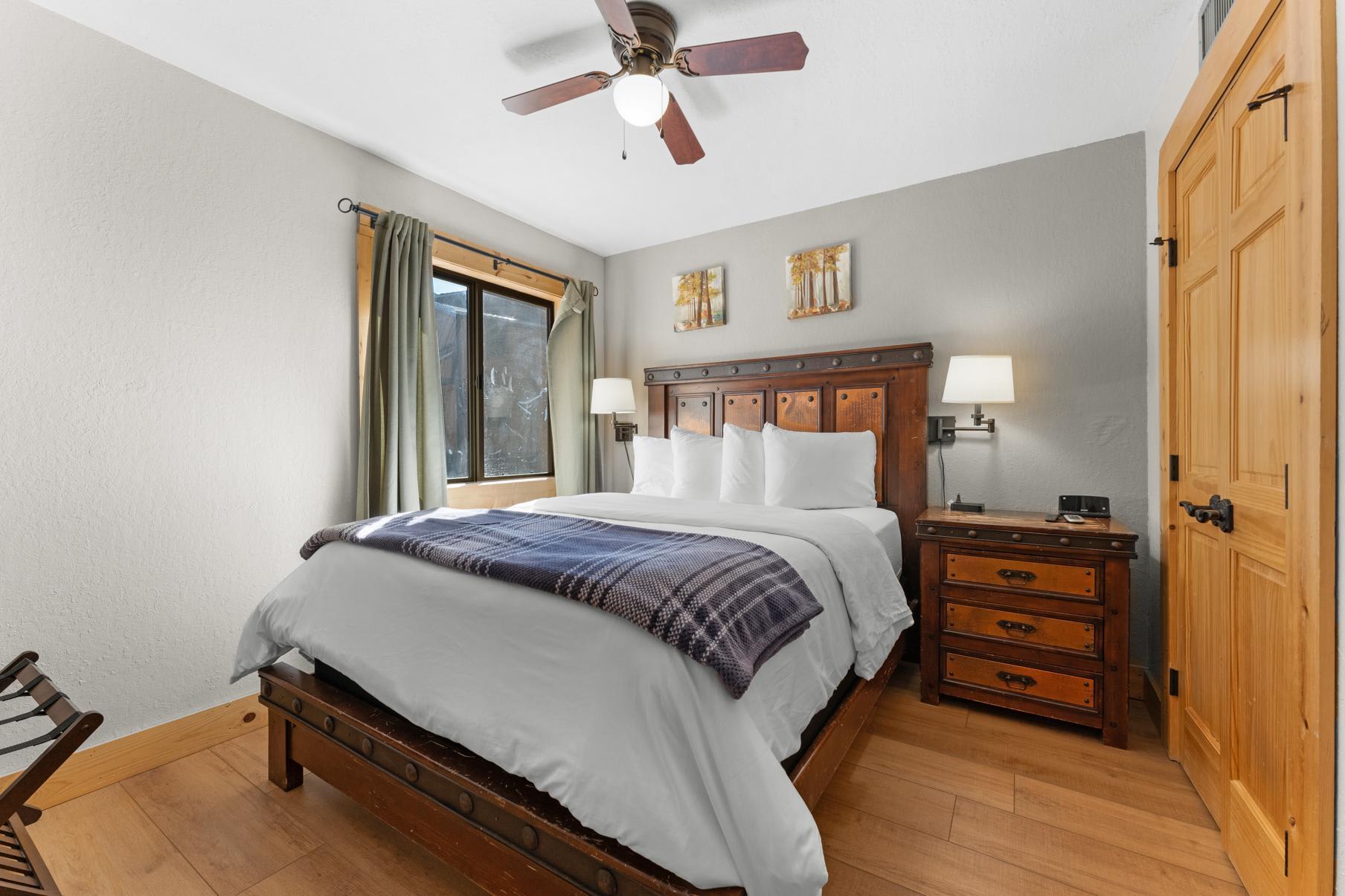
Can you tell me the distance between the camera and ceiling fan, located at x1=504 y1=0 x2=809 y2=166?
1.65 meters

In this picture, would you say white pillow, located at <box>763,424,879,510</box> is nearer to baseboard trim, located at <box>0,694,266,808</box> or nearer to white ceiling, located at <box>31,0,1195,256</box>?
white ceiling, located at <box>31,0,1195,256</box>

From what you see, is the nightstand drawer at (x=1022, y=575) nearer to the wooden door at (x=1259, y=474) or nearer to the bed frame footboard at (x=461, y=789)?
the wooden door at (x=1259, y=474)

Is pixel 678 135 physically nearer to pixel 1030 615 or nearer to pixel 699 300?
pixel 699 300

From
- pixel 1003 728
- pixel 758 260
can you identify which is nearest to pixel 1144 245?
pixel 758 260

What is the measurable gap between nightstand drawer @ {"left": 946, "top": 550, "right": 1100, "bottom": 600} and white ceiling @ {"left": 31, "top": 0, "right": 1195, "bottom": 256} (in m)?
1.90

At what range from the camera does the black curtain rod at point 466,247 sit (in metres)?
2.67

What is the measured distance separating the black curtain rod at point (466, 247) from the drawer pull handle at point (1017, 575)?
10.1 ft

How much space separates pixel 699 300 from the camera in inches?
151

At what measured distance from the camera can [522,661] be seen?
1305mm

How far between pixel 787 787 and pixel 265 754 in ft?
6.79

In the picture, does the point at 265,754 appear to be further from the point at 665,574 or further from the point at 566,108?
the point at 566,108

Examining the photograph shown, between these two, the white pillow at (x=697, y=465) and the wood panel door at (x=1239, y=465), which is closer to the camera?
the wood panel door at (x=1239, y=465)

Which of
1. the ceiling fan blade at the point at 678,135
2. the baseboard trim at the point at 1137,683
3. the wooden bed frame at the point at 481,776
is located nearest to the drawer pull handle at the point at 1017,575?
the wooden bed frame at the point at 481,776

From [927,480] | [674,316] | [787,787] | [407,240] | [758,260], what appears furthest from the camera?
[674,316]
